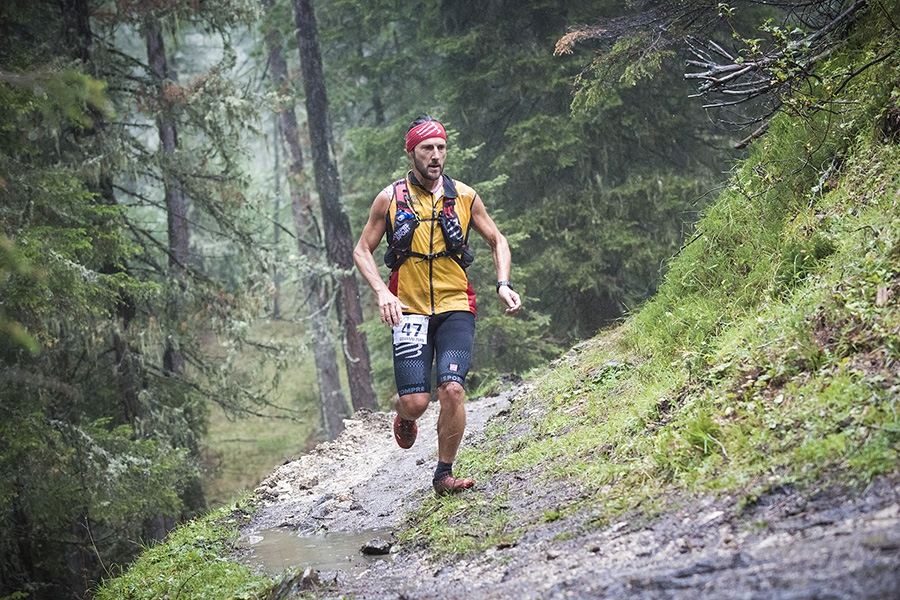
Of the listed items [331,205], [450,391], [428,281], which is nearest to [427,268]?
[428,281]

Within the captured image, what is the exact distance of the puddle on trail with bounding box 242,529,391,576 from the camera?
5.49m

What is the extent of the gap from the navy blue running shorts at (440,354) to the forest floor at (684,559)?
989 mm

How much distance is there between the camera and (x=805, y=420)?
13.0 ft

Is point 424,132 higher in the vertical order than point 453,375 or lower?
higher

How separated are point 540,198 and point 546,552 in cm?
1143

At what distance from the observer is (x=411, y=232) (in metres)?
5.83

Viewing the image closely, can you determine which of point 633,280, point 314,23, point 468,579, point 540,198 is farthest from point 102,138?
point 468,579

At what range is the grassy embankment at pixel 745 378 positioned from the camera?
3.94 metres

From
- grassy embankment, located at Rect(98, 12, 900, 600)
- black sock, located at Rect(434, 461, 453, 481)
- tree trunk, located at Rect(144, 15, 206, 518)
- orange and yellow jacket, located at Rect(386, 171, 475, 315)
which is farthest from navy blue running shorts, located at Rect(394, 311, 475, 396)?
tree trunk, located at Rect(144, 15, 206, 518)

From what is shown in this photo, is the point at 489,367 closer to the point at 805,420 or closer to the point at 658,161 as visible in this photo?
the point at 658,161

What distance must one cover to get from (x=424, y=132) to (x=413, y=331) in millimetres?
1522

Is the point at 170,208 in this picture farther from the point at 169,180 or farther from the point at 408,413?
the point at 408,413

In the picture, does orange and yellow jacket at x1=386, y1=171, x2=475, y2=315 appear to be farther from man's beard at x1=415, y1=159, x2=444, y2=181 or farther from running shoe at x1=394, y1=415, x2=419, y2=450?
running shoe at x1=394, y1=415, x2=419, y2=450

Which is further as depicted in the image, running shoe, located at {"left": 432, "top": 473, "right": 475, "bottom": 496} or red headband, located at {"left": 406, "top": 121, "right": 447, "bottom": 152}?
running shoe, located at {"left": 432, "top": 473, "right": 475, "bottom": 496}
